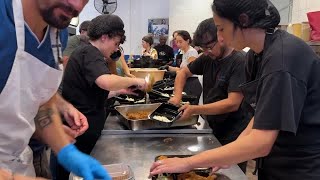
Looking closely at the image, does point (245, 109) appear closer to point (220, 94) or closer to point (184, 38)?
point (220, 94)

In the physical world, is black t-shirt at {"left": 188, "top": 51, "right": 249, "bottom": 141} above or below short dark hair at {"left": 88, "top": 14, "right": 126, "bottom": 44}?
below

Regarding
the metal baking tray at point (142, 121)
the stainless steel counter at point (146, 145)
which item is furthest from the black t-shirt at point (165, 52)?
the stainless steel counter at point (146, 145)

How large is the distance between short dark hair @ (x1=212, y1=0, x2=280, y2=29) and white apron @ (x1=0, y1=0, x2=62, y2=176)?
2.29 feet

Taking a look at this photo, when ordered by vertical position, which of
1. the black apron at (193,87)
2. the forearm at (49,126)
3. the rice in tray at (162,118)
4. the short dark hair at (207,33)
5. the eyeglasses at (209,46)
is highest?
the short dark hair at (207,33)

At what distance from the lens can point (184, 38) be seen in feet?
16.5

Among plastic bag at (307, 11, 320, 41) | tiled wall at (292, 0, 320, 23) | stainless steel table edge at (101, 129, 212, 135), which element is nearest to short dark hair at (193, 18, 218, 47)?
stainless steel table edge at (101, 129, 212, 135)

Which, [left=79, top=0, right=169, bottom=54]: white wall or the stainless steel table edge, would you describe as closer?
the stainless steel table edge

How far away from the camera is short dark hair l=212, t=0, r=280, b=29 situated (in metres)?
1.21

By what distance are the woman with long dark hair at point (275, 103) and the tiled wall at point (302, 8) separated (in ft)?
8.59

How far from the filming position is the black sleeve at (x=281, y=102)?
1.08 meters

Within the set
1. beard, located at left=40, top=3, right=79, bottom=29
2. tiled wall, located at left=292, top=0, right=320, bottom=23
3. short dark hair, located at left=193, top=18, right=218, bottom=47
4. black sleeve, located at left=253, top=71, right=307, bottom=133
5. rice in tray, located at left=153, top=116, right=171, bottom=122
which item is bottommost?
rice in tray, located at left=153, top=116, right=171, bottom=122

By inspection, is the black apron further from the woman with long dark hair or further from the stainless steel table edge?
the woman with long dark hair

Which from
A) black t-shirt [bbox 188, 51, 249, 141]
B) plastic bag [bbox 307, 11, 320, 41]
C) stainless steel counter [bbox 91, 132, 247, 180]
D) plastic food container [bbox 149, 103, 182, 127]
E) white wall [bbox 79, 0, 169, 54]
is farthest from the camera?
white wall [bbox 79, 0, 169, 54]

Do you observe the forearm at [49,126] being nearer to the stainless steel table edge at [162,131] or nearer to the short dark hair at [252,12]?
the stainless steel table edge at [162,131]
